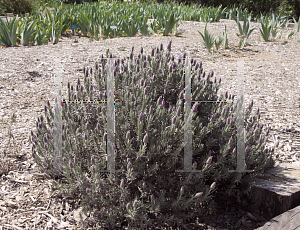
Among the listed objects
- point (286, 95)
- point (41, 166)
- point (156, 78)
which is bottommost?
point (41, 166)

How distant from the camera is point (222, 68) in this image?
5.37 metres

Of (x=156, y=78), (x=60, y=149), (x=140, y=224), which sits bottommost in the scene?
(x=140, y=224)

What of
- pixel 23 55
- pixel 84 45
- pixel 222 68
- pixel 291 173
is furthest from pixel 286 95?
pixel 23 55

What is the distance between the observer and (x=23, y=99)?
391cm

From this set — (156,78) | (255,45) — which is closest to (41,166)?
(156,78)

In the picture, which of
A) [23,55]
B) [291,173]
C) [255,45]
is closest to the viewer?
[291,173]

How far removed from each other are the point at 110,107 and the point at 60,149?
58 centimetres

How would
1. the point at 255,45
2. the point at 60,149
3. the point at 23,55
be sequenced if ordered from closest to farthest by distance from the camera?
1. the point at 60,149
2. the point at 23,55
3. the point at 255,45

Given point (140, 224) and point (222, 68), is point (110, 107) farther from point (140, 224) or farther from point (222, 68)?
point (222, 68)

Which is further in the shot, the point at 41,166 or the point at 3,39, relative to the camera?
the point at 3,39

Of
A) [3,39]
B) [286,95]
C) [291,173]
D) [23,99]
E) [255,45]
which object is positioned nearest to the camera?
[291,173]

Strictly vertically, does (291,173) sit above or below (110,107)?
below

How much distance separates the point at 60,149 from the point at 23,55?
3.91 metres

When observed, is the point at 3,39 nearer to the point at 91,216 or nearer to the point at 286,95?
the point at 91,216
